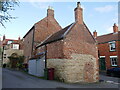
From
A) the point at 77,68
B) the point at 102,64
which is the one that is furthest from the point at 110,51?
the point at 77,68

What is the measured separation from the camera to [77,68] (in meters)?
14.2

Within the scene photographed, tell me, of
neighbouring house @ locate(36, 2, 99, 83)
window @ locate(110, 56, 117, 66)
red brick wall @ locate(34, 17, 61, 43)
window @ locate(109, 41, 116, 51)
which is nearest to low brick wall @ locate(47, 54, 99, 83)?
neighbouring house @ locate(36, 2, 99, 83)

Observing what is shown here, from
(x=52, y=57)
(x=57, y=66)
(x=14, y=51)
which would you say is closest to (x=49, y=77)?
(x=57, y=66)

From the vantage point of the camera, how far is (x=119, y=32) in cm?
2666

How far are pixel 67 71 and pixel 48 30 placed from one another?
46.5 ft

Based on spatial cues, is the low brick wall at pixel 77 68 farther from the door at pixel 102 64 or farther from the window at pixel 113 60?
the door at pixel 102 64

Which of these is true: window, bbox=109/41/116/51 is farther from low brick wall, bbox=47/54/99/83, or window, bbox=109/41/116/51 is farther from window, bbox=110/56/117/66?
low brick wall, bbox=47/54/99/83

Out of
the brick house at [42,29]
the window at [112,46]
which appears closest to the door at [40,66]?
the brick house at [42,29]

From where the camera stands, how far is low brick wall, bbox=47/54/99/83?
13.6 meters

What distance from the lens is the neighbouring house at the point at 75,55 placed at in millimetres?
13882

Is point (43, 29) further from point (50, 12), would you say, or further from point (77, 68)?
point (77, 68)

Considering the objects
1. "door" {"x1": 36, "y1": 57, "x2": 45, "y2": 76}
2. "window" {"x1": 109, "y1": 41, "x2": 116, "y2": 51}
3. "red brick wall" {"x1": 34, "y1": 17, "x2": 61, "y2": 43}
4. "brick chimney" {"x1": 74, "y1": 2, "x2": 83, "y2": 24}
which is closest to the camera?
"brick chimney" {"x1": 74, "y1": 2, "x2": 83, "y2": 24}

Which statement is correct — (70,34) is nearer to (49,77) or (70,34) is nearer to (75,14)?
(75,14)

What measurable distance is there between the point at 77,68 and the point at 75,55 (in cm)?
150
